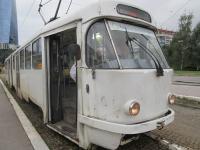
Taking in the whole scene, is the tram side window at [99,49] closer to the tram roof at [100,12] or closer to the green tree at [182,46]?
the tram roof at [100,12]

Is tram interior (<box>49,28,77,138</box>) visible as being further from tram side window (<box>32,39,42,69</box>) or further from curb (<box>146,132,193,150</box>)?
curb (<box>146,132,193,150</box>)

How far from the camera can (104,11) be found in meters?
5.20

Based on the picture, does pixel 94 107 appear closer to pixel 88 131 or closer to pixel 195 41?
pixel 88 131

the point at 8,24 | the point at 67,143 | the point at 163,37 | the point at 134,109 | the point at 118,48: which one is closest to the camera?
the point at 134,109

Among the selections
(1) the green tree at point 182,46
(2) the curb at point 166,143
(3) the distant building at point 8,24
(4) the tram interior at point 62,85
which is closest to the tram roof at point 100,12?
(4) the tram interior at point 62,85

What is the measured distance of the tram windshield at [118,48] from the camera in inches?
200

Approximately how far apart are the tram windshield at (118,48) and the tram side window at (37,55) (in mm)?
2933

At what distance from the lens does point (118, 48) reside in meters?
5.13

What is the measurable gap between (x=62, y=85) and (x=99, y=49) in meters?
2.24

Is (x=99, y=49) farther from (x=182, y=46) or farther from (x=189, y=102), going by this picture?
(x=182, y=46)

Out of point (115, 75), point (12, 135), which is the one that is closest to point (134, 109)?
point (115, 75)

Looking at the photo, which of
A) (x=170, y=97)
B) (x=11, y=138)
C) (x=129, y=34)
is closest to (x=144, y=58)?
(x=129, y=34)

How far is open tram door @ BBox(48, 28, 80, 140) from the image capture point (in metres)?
6.55

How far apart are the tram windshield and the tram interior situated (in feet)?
3.86
